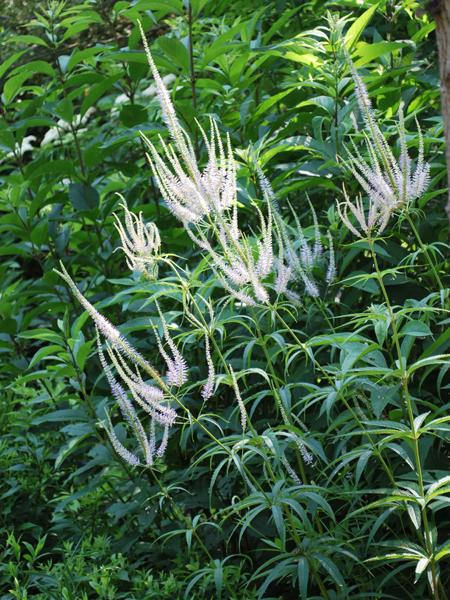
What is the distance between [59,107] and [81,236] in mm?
809

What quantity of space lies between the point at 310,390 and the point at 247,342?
30 cm

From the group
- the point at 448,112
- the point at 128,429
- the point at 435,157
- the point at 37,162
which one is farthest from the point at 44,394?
the point at 448,112

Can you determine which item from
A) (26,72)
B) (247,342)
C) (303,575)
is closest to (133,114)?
(26,72)

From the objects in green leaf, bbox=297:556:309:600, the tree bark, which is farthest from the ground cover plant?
the tree bark

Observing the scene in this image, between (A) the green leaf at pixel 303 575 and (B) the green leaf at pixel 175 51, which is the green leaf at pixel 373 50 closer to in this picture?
(B) the green leaf at pixel 175 51

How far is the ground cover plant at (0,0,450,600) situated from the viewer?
9.25 ft

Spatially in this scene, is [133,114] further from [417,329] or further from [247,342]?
[417,329]

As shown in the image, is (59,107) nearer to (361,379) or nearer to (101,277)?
(101,277)

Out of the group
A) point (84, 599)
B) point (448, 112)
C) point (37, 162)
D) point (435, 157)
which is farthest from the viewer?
point (37, 162)

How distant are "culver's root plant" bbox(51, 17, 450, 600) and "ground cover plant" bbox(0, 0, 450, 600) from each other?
0.02 m

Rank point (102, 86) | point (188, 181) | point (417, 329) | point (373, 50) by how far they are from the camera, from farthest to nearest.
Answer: point (102, 86), point (373, 50), point (417, 329), point (188, 181)

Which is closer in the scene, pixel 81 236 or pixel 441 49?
pixel 441 49

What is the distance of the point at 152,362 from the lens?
4.63 meters

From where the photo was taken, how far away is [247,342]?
10.8 ft
